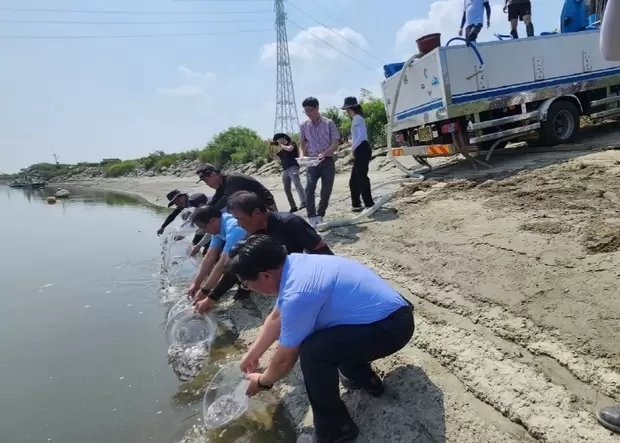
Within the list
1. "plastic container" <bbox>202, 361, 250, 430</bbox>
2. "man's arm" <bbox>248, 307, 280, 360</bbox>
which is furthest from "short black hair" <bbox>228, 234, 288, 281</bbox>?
"plastic container" <bbox>202, 361, 250, 430</bbox>

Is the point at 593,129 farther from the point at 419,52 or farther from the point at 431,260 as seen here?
the point at 431,260

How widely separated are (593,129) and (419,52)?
5001mm

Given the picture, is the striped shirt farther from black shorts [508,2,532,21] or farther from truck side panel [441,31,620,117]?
black shorts [508,2,532,21]

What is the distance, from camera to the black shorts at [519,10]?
8.80 m

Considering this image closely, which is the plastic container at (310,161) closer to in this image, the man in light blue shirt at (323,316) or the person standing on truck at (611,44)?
the man in light blue shirt at (323,316)

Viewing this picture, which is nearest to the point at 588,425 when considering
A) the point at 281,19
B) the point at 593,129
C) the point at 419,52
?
the point at 419,52

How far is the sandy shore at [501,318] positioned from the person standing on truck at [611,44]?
57mm

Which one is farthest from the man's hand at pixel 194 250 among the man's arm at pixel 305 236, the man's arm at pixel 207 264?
the man's arm at pixel 305 236

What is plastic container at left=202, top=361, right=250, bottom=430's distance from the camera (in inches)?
128

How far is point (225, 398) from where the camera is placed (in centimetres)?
343

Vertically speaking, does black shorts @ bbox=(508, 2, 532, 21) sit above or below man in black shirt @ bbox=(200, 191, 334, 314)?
above

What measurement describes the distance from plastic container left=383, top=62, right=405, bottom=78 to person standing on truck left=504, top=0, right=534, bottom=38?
2.19 metres

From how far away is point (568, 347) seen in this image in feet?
8.89

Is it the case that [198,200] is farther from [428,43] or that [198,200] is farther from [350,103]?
[428,43]
